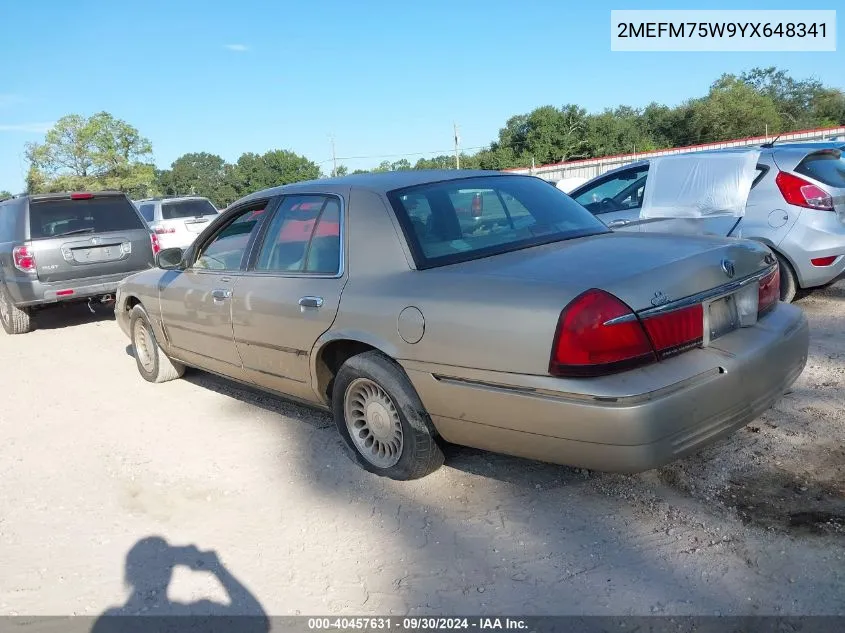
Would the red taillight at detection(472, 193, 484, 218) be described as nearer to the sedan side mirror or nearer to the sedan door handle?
the sedan door handle

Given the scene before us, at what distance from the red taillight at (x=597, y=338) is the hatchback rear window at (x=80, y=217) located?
7.60 metres

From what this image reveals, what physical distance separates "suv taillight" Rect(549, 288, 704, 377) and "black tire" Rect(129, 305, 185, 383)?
13.1ft

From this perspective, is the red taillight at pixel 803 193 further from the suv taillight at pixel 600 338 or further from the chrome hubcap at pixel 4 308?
the chrome hubcap at pixel 4 308

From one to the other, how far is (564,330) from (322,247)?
5.46 ft

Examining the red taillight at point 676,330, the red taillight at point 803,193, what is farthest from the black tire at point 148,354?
the red taillight at point 803,193

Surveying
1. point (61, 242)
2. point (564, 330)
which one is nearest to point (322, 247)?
point (564, 330)

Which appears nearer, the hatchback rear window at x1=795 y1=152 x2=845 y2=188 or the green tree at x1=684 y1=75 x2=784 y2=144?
the hatchback rear window at x1=795 y1=152 x2=845 y2=188

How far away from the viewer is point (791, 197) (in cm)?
585

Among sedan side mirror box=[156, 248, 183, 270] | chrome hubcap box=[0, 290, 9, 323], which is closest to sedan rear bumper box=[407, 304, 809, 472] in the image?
sedan side mirror box=[156, 248, 183, 270]

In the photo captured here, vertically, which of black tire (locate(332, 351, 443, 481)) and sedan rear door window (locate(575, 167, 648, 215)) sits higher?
sedan rear door window (locate(575, 167, 648, 215))

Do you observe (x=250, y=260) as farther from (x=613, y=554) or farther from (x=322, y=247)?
(x=613, y=554)

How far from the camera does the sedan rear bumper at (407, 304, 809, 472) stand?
2.59 m

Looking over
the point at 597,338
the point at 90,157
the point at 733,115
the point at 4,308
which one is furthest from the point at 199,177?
the point at 597,338

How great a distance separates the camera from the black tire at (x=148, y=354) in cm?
567
